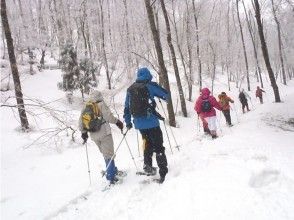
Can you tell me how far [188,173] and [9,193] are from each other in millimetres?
4971

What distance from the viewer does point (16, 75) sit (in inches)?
589

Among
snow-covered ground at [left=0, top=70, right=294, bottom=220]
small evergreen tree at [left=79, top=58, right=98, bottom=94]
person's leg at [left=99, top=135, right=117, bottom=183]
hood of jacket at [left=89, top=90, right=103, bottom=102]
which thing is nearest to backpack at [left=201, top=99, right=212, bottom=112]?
snow-covered ground at [left=0, top=70, right=294, bottom=220]

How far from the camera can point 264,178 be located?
5.49 meters

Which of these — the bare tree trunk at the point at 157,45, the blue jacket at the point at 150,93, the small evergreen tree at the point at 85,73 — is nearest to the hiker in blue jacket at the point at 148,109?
the blue jacket at the point at 150,93

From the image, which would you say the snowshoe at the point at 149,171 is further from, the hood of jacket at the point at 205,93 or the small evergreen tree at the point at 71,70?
the small evergreen tree at the point at 71,70

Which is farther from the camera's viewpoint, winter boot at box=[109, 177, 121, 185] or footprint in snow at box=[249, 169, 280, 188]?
winter boot at box=[109, 177, 121, 185]

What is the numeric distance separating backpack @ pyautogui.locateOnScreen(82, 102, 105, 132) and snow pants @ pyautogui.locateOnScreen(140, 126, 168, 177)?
942mm

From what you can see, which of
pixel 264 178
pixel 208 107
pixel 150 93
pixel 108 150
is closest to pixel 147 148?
pixel 108 150

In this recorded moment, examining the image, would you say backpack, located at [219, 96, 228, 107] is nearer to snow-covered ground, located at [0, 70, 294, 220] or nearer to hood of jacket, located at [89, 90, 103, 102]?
snow-covered ground, located at [0, 70, 294, 220]

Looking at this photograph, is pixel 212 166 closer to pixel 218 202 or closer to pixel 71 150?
pixel 218 202

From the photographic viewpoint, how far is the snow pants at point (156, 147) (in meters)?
6.82

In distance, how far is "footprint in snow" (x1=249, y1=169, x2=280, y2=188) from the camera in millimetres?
5363

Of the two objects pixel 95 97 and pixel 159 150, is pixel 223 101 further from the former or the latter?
pixel 159 150

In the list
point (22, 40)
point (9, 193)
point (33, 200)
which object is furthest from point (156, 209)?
point (22, 40)
